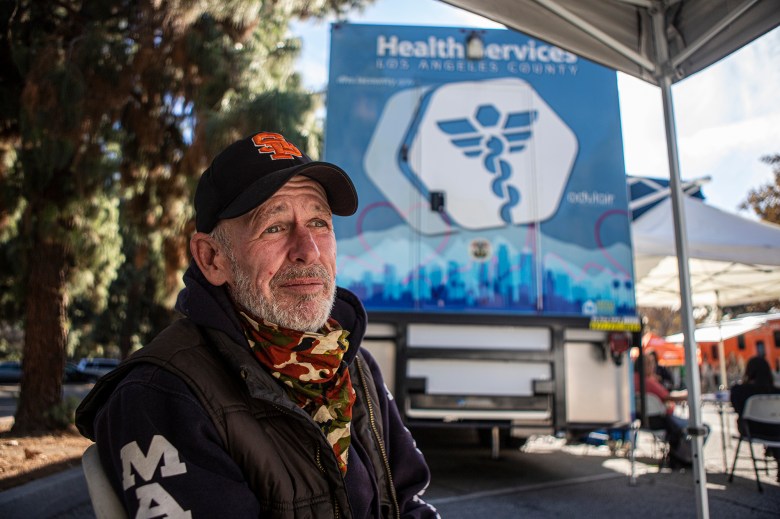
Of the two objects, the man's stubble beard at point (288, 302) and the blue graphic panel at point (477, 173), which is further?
the blue graphic panel at point (477, 173)

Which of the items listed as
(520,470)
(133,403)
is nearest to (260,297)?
(133,403)

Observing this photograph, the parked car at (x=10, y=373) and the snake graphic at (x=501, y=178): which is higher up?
the snake graphic at (x=501, y=178)

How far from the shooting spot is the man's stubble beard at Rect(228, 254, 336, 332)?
1667 mm

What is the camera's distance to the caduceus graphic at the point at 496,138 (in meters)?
4.62

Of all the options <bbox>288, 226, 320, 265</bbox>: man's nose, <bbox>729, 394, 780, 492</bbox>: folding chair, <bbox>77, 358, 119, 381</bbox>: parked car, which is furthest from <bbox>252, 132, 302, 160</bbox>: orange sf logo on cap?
<bbox>77, 358, 119, 381</bbox>: parked car

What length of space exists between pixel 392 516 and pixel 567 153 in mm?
3734

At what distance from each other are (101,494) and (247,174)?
867 mm

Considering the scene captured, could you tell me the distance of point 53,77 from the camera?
17.0 feet

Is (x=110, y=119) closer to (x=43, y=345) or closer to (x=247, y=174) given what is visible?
(x=43, y=345)

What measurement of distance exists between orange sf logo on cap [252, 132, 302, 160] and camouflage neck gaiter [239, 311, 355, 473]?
474 millimetres

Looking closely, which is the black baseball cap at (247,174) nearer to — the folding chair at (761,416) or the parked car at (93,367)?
the folding chair at (761,416)

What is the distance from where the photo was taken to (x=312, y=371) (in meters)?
1.60

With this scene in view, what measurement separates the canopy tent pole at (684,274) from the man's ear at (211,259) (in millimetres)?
2330

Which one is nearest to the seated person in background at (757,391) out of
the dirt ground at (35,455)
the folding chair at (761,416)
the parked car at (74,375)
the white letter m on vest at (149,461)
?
the folding chair at (761,416)
